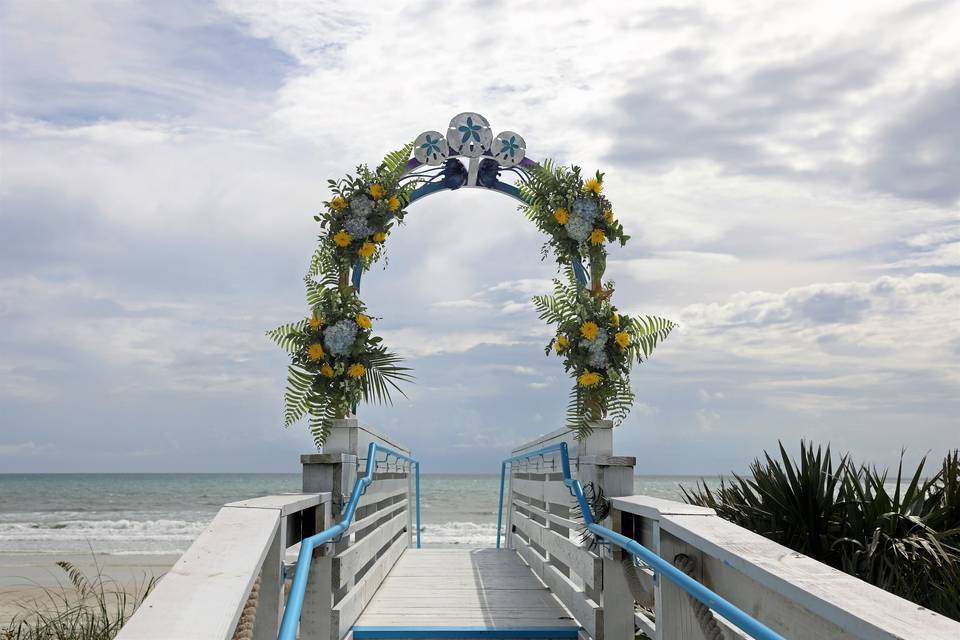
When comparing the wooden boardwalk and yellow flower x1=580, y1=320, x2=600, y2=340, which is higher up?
yellow flower x1=580, y1=320, x2=600, y2=340

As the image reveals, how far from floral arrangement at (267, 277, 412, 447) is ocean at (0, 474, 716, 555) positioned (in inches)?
281

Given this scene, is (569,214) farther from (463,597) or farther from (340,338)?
(463,597)

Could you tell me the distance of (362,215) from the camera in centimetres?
620

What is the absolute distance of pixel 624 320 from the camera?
552 cm

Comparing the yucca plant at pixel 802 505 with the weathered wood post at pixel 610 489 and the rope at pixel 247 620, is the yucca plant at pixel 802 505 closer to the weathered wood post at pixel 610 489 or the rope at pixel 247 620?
the weathered wood post at pixel 610 489

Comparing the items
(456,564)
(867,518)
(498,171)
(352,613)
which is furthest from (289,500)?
(456,564)

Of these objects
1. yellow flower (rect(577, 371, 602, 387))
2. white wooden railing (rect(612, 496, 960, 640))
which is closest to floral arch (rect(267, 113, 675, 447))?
yellow flower (rect(577, 371, 602, 387))

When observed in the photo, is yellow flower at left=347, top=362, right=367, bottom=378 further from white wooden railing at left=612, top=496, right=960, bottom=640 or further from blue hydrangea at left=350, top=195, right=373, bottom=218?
white wooden railing at left=612, top=496, right=960, bottom=640

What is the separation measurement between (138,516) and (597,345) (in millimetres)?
28800

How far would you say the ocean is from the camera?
21.5 meters

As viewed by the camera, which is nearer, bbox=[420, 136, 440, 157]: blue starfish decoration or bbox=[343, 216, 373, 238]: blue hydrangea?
bbox=[343, 216, 373, 238]: blue hydrangea

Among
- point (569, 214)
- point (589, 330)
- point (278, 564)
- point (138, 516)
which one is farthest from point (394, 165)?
point (138, 516)

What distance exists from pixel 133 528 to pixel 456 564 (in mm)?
21142

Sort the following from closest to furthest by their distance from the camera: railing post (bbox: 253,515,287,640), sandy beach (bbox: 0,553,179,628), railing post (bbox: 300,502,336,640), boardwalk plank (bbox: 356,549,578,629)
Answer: railing post (bbox: 253,515,287,640)
railing post (bbox: 300,502,336,640)
boardwalk plank (bbox: 356,549,578,629)
sandy beach (bbox: 0,553,179,628)
